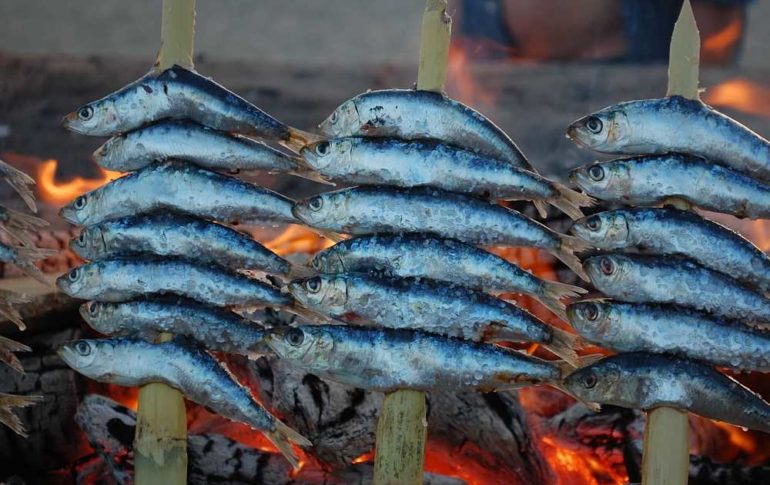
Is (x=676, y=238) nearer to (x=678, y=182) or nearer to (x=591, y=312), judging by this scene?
(x=678, y=182)

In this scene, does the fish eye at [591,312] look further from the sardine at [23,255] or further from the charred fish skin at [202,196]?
the sardine at [23,255]

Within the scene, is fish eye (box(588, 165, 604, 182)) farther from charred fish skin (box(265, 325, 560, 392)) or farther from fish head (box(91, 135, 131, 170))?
fish head (box(91, 135, 131, 170))

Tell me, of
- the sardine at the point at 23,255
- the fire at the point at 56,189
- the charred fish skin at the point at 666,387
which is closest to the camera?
the charred fish skin at the point at 666,387

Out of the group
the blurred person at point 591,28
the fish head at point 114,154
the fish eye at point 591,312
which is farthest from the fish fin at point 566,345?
the blurred person at point 591,28

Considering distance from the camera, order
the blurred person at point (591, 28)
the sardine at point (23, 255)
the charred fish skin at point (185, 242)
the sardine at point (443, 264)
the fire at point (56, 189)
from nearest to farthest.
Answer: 1. the sardine at point (443, 264)
2. the charred fish skin at point (185, 242)
3. the sardine at point (23, 255)
4. the fire at point (56, 189)
5. the blurred person at point (591, 28)

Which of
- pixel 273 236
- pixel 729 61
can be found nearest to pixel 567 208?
pixel 273 236

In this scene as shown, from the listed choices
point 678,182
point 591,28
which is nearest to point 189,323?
point 678,182

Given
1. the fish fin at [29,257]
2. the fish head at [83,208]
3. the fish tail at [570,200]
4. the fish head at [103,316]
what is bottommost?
the fish head at [103,316]
